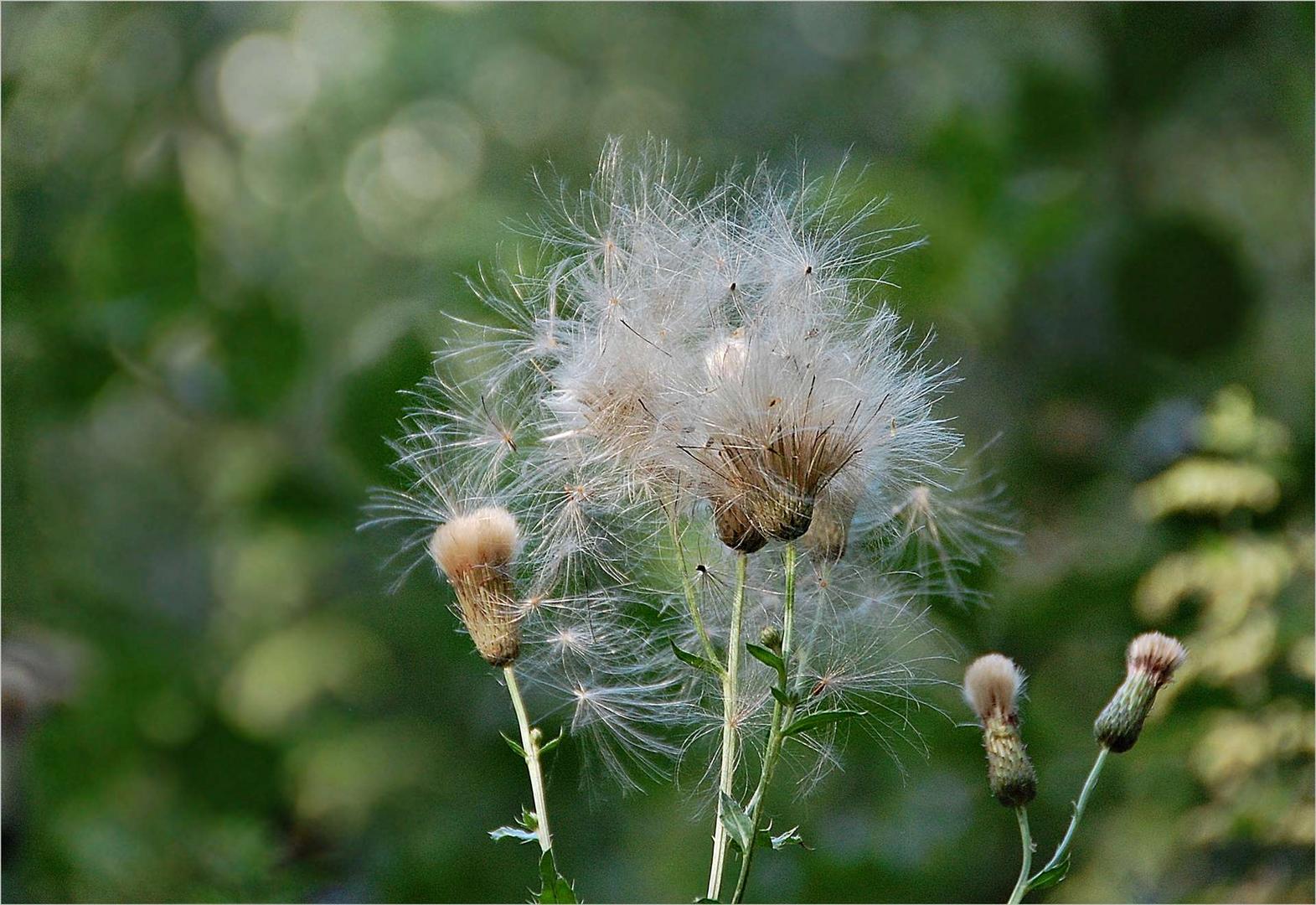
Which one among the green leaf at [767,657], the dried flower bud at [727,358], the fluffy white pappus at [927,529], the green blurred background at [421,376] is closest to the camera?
the green leaf at [767,657]

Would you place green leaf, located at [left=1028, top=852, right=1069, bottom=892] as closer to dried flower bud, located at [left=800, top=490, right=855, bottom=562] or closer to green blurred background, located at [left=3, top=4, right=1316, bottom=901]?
dried flower bud, located at [left=800, top=490, right=855, bottom=562]

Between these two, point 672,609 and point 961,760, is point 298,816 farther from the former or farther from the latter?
point 672,609

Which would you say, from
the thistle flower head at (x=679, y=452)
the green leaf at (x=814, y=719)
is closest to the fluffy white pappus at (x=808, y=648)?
the thistle flower head at (x=679, y=452)

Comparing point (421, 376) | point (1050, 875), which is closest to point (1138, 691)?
point (1050, 875)

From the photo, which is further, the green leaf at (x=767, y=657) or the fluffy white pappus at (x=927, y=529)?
the fluffy white pappus at (x=927, y=529)

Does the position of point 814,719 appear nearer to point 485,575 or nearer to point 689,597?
point 689,597

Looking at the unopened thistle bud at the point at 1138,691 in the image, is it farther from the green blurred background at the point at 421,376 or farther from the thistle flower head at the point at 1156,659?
the green blurred background at the point at 421,376
